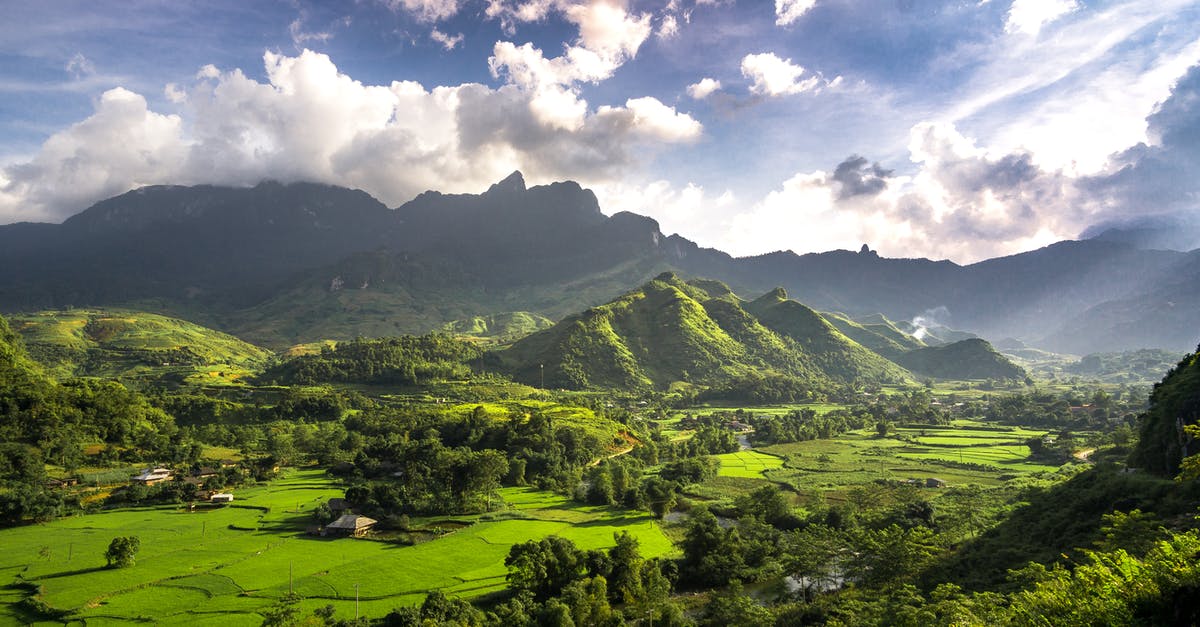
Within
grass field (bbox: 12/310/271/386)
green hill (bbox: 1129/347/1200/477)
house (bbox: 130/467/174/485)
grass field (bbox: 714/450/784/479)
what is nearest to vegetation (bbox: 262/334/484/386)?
grass field (bbox: 12/310/271/386)

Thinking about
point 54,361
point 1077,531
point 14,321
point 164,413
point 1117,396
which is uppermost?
point 14,321

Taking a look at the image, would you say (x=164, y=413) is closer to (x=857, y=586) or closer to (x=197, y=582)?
(x=197, y=582)

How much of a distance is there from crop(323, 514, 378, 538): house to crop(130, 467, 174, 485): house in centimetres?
3215

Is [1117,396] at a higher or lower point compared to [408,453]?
lower

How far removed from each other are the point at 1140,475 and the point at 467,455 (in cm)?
6050

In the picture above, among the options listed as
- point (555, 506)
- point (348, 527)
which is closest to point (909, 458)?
point (555, 506)

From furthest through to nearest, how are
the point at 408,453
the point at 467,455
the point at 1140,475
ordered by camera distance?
the point at 408,453
the point at 467,455
the point at 1140,475

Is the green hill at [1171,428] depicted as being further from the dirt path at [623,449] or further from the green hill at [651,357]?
the green hill at [651,357]

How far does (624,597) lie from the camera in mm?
38594

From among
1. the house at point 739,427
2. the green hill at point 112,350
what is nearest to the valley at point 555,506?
the house at point 739,427

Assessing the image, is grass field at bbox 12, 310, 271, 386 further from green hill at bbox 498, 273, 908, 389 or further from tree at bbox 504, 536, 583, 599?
tree at bbox 504, 536, 583, 599

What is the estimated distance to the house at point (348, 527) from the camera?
50.7 m

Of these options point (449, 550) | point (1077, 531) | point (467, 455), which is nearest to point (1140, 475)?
point (1077, 531)

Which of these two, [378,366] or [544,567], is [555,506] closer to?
[544,567]
